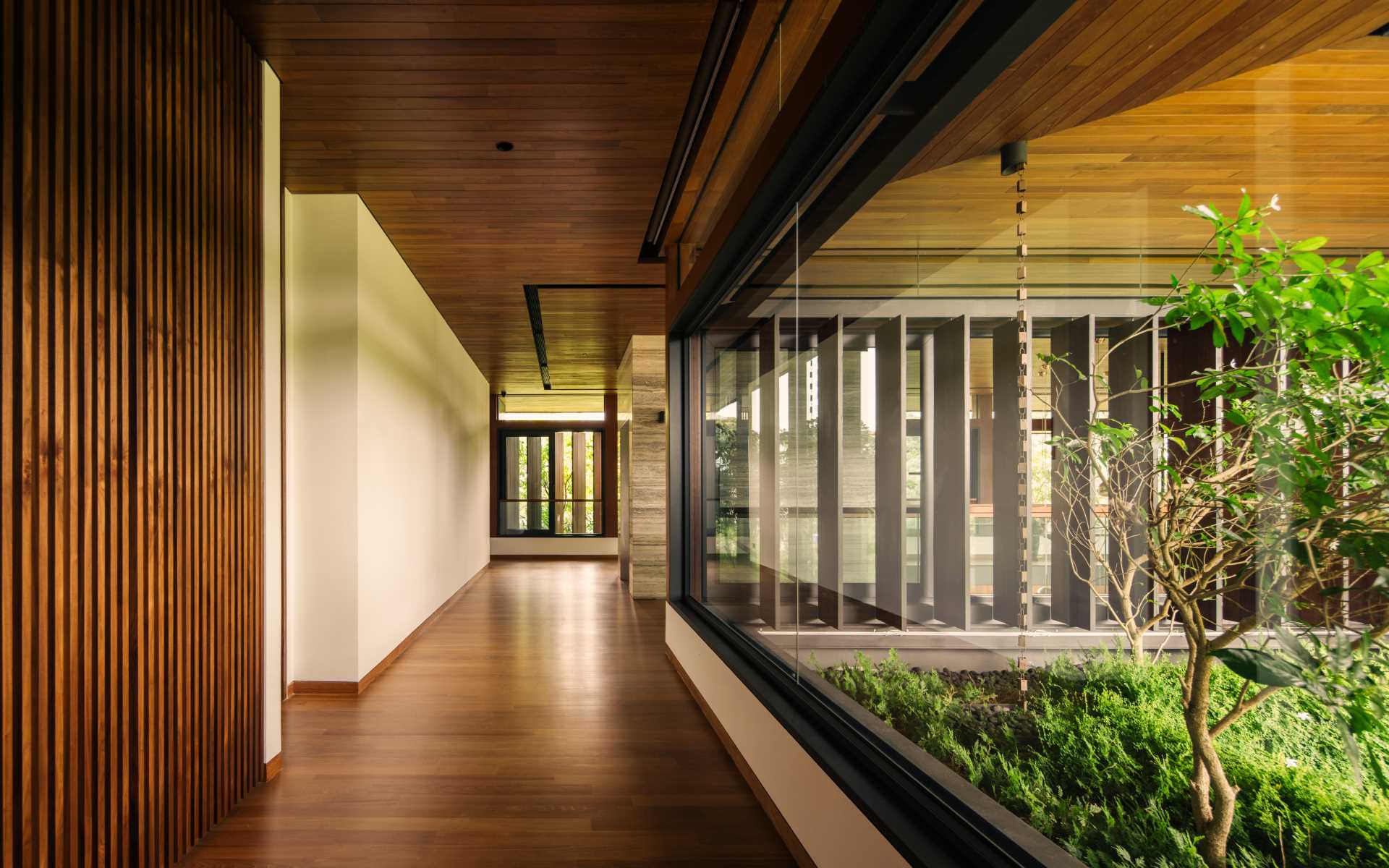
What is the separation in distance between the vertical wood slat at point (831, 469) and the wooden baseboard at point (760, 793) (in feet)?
2.57

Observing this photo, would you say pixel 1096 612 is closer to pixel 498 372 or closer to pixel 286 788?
pixel 286 788

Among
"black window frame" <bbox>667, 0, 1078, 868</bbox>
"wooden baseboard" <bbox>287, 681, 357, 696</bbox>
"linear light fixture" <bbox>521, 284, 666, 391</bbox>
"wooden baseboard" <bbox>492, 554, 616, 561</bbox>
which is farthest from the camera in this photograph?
"wooden baseboard" <bbox>492, 554, 616, 561</bbox>

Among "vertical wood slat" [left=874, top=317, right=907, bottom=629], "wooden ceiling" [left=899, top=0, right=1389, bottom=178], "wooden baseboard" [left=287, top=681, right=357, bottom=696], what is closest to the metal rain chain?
"wooden ceiling" [left=899, top=0, right=1389, bottom=178]

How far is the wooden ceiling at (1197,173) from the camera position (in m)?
0.69

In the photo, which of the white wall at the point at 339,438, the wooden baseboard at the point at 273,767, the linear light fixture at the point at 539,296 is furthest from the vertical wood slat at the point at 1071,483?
the linear light fixture at the point at 539,296

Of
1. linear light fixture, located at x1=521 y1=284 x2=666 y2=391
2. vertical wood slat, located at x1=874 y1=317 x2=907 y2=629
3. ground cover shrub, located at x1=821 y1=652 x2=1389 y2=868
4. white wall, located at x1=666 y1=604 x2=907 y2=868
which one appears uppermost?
linear light fixture, located at x1=521 y1=284 x2=666 y2=391

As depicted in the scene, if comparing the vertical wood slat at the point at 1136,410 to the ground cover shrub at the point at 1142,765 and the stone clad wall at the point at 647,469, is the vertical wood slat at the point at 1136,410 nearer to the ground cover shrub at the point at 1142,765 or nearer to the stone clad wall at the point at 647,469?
the ground cover shrub at the point at 1142,765

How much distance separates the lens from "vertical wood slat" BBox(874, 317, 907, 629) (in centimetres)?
195

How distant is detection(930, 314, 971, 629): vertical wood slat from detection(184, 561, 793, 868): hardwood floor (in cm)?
150

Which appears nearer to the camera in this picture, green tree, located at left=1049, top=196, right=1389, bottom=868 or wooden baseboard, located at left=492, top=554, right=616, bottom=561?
green tree, located at left=1049, top=196, right=1389, bottom=868

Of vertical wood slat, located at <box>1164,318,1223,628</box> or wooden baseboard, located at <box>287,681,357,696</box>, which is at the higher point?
vertical wood slat, located at <box>1164,318,1223,628</box>

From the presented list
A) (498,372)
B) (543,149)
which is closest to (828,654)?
(543,149)

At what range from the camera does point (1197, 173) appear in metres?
0.89

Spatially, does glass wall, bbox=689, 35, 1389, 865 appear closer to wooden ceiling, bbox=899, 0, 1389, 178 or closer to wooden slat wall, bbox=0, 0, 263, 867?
wooden ceiling, bbox=899, 0, 1389, 178
